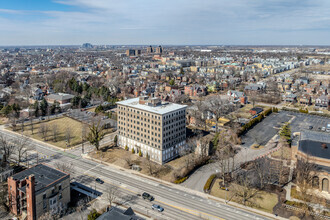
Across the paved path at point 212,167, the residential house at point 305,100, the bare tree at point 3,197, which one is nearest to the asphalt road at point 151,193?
the paved path at point 212,167

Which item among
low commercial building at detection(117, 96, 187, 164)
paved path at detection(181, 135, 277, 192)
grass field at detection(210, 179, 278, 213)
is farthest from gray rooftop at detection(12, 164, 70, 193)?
grass field at detection(210, 179, 278, 213)

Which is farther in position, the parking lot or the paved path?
the parking lot

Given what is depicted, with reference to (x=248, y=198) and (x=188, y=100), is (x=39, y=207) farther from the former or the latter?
(x=188, y=100)

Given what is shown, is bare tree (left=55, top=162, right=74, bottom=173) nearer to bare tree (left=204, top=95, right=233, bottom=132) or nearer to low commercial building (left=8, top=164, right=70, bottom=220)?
low commercial building (left=8, top=164, right=70, bottom=220)

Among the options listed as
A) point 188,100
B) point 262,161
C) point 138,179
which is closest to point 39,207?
point 138,179

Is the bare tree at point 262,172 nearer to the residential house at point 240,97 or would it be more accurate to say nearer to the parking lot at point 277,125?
the parking lot at point 277,125

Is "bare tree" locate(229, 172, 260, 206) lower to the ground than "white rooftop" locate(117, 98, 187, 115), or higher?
lower
